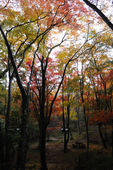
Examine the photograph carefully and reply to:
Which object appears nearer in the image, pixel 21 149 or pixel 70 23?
pixel 21 149

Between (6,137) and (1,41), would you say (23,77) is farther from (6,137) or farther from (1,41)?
(6,137)

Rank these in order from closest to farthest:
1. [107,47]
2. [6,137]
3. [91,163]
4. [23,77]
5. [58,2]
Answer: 1. [6,137]
2. [91,163]
3. [58,2]
4. [107,47]
5. [23,77]

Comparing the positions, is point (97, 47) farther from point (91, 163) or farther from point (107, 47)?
point (91, 163)

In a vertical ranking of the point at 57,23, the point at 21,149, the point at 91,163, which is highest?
the point at 57,23

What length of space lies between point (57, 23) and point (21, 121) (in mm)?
4860

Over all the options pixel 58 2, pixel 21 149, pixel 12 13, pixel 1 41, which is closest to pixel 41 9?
pixel 58 2

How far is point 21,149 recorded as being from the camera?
3.36 meters

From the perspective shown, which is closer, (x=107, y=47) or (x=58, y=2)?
(x=58, y=2)

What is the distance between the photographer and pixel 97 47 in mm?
8242

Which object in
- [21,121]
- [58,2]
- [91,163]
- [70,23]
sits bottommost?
[91,163]

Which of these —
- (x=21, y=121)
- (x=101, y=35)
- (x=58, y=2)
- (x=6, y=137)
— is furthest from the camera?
(x=101, y=35)

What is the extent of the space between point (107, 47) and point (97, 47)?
760 millimetres

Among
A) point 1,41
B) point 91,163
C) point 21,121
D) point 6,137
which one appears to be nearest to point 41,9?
point 1,41

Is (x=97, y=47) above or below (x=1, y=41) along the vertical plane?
above
